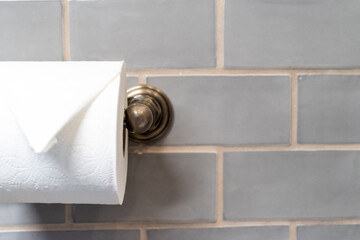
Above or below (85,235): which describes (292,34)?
above

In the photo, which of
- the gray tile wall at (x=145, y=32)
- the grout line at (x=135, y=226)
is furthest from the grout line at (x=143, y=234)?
the gray tile wall at (x=145, y=32)

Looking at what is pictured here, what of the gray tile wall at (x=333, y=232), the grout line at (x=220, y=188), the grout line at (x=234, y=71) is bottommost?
the gray tile wall at (x=333, y=232)

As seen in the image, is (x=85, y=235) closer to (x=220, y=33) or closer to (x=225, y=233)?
(x=225, y=233)

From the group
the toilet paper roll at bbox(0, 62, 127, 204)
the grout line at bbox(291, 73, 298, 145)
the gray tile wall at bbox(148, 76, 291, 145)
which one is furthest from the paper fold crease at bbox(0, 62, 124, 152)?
the grout line at bbox(291, 73, 298, 145)

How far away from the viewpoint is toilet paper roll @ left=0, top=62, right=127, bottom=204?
0.26m

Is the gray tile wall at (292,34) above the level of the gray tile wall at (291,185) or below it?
above

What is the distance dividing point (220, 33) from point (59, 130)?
0.22 metres

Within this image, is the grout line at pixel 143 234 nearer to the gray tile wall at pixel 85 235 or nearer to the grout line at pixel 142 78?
the gray tile wall at pixel 85 235

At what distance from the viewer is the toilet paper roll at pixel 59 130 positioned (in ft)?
0.85

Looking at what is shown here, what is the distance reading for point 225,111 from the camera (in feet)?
1.25

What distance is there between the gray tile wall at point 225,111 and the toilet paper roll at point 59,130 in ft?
0.36

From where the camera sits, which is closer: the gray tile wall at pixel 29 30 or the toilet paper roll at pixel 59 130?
the toilet paper roll at pixel 59 130

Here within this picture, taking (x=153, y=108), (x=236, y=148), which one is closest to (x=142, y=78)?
(x=153, y=108)

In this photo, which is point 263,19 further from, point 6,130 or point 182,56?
point 6,130
